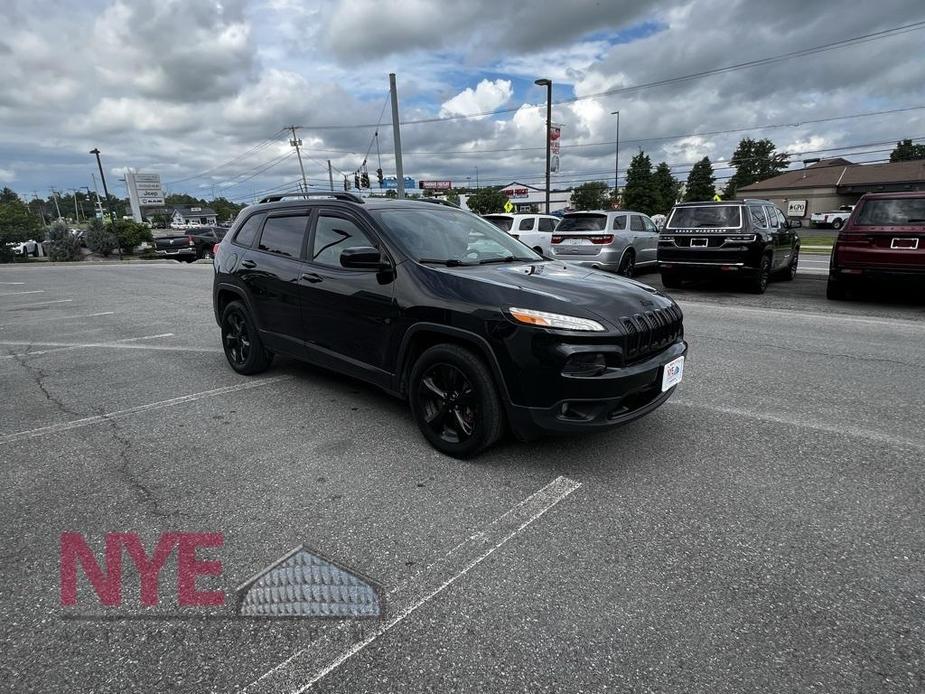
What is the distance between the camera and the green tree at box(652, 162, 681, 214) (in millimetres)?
61162

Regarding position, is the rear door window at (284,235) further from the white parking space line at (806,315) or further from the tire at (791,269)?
the tire at (791,269)

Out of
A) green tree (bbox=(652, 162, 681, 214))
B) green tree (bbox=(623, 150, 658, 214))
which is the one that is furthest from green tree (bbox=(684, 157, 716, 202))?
green tree (bbox=(623, 150, 658, 214))

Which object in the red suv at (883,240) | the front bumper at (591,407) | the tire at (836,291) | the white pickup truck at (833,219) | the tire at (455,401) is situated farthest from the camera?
the white pickup truck at (833,219)

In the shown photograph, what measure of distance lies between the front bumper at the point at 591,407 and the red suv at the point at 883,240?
7.54 m

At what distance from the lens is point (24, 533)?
274cm

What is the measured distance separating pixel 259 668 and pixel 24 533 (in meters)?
1.76

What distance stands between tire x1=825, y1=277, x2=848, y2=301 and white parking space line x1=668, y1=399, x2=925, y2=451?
6.84 metres

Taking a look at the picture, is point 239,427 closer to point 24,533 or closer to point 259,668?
point 24,533

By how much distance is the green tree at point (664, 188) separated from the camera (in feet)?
201

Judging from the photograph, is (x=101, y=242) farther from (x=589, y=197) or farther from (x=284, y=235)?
(x=589, y=197)

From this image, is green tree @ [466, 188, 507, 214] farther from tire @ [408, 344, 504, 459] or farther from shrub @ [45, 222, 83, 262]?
tire @ [408, 344, 504, 459]

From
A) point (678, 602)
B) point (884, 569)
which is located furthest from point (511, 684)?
point (884, 569)

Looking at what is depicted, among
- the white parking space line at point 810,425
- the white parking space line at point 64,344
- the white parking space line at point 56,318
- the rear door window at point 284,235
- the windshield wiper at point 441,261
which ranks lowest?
the white parking space line at point 810,425

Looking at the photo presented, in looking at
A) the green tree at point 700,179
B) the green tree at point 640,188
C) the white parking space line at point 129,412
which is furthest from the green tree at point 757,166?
the white parking space line at point 129,412
